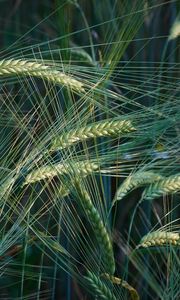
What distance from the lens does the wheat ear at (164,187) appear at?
3.94 feet

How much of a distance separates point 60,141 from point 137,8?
359 millimetres

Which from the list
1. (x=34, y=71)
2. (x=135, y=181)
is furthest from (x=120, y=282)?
(x=34, y=71)

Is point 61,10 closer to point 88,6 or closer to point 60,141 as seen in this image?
point 60,141

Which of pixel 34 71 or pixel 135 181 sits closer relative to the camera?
pixel 34 71

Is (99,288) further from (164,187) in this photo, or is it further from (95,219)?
(164,187)

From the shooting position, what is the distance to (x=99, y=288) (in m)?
1.11

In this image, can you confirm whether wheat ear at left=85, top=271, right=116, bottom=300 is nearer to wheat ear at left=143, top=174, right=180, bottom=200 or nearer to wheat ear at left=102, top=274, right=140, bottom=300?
wheat ear at left=102, top=274, right=140, bottom=300

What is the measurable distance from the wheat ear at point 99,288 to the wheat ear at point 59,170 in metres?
0.16

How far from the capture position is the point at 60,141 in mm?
1102

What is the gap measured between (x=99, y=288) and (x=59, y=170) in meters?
0.19

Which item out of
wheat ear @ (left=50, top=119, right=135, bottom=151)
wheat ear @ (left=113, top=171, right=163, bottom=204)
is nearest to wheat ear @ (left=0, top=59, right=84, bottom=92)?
wheat ear @ (left=50, top=119, right=135, bottom=151)

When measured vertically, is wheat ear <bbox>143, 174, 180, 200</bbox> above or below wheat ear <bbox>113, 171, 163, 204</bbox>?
below

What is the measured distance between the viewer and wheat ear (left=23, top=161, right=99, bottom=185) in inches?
43.6

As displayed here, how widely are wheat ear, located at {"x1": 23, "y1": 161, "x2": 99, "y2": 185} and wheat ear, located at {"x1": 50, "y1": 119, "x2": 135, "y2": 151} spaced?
3cm
